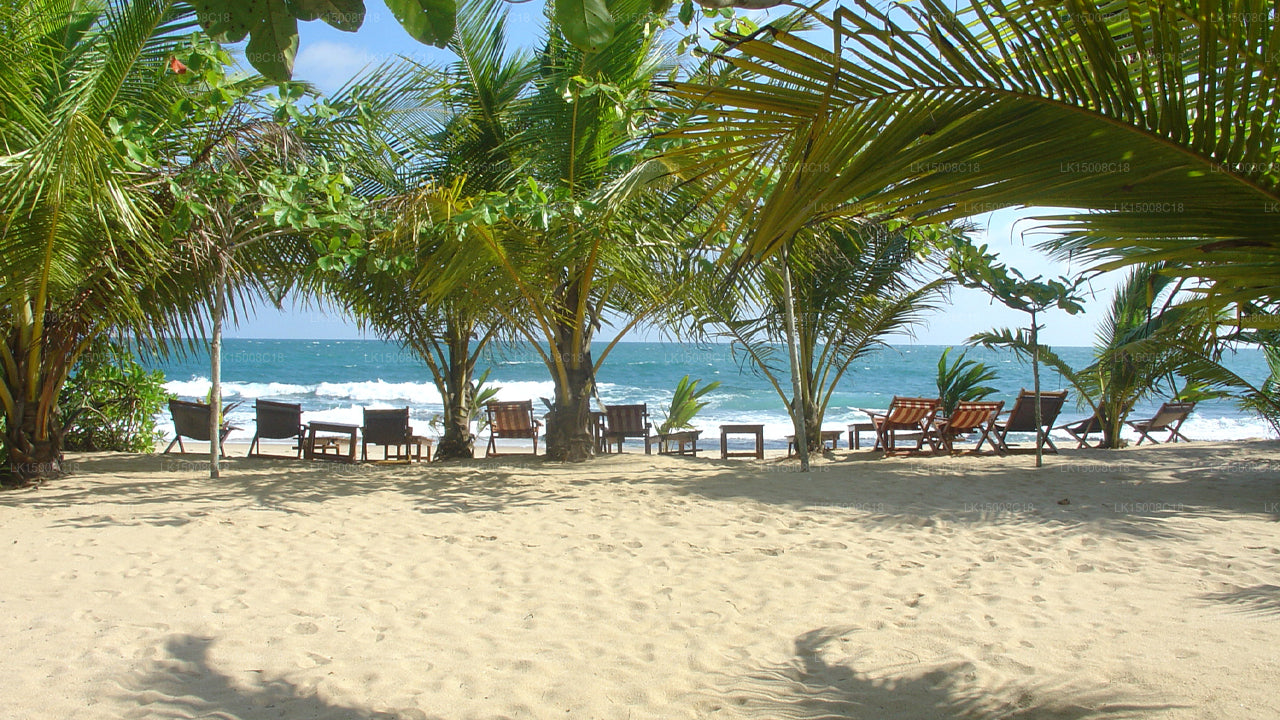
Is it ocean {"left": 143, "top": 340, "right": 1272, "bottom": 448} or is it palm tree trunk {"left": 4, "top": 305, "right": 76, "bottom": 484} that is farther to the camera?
ocean {"left": 143, "top": 340, "right": 1272, "bottom": 448}

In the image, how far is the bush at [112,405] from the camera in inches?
351

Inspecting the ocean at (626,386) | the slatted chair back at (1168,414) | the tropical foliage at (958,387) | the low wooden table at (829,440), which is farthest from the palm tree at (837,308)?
the ocean at (626,386)

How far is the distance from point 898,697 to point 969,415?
24.4 feet

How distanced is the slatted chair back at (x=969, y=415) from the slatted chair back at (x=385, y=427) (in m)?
6.67

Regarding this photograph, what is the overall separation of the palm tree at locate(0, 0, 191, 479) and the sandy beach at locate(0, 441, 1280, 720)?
98 cm

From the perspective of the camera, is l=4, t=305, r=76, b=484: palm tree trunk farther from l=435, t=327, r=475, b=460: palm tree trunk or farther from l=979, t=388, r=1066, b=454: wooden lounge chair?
l=979, t=388, r=1066, b=454: wooden lounge chair

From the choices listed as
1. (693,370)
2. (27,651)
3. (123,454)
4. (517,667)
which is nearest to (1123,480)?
(517,667)

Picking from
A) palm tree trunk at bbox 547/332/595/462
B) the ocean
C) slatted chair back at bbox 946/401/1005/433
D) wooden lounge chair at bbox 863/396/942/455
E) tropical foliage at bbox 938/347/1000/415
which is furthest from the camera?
the ocean

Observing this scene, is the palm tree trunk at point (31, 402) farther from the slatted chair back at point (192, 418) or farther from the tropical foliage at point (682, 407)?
the tropical foliage at point (682, 407)

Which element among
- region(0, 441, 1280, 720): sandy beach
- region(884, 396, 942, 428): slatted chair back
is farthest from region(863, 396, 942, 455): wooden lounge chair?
region(0, 441, 1280, 720): sandy beach

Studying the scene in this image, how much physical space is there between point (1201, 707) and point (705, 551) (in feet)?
8.28

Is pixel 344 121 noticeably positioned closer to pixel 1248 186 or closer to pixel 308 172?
pixel 308 172

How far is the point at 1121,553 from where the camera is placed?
435cm

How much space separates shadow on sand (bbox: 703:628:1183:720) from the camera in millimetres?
2484
